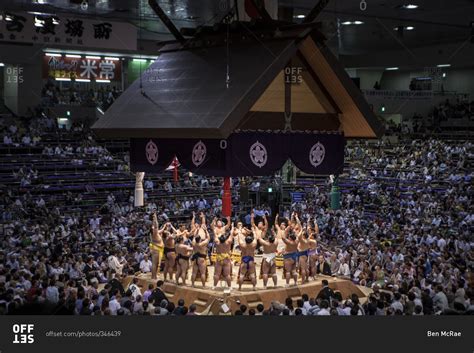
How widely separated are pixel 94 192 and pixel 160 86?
6659 mm

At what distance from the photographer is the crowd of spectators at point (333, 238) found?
279 inches

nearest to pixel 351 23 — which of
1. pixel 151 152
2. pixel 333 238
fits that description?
pixel 333 238

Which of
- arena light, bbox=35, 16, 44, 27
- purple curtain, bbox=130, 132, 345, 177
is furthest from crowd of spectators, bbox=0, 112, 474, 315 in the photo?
arena light, bbox=35, 16, 44, 27

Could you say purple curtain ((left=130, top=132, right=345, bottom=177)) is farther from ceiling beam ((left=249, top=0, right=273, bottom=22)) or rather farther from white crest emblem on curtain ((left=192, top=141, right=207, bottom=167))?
ceiling beam ((left=249, top=0, right=273, bottom=22))

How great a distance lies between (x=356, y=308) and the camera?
6723 millimetres

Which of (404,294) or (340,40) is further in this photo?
(340,40)

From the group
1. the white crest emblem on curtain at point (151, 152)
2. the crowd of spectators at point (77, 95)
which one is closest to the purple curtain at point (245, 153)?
the white crest emblem on curtain at point (151, 152)

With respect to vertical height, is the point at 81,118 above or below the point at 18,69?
below

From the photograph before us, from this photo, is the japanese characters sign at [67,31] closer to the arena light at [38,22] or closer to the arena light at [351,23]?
the arena light at [38,22]

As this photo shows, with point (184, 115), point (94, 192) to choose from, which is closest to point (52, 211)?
point (94, 192)

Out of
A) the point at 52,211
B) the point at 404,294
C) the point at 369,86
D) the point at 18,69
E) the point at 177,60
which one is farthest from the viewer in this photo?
the point at 369,86

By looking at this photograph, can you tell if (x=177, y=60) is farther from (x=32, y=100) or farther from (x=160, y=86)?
(x=32, y=100)

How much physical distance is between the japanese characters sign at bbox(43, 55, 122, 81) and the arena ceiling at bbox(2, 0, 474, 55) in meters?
1.81

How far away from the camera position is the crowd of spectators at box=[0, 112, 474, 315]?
710 centimetres
